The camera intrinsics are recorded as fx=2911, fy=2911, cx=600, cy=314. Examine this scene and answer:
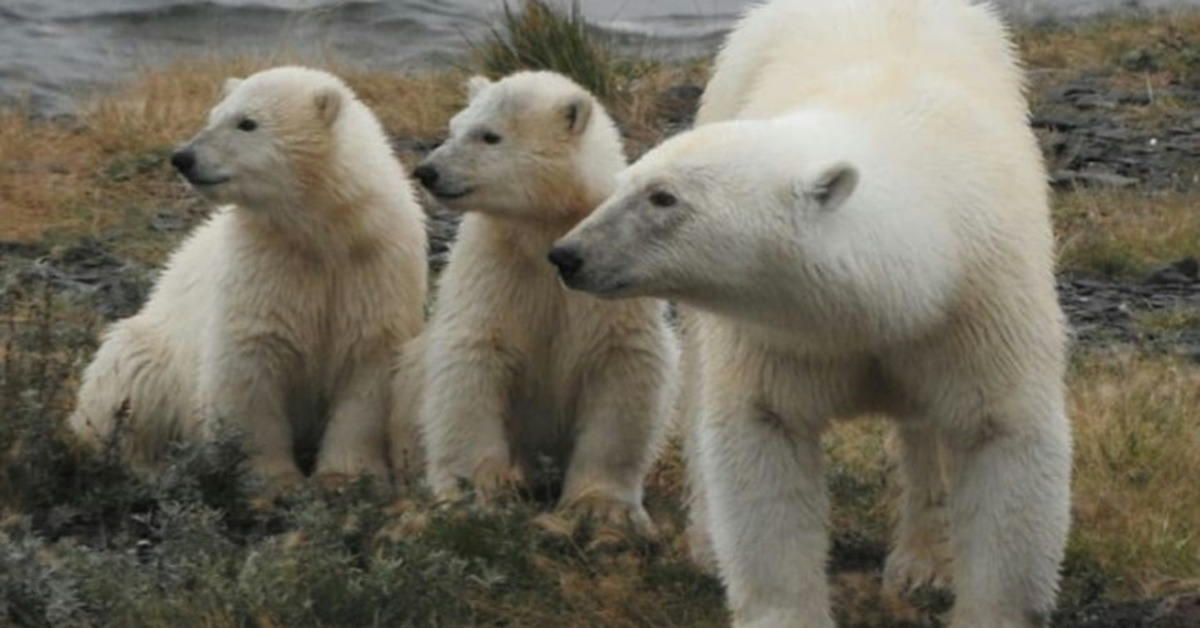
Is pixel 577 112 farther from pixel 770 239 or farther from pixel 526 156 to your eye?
pixel 770 239

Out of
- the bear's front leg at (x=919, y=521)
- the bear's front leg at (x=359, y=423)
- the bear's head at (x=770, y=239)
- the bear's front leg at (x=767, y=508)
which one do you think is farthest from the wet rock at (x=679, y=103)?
the bear's head at (x=770, y=239)

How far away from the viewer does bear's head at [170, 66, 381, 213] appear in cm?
796

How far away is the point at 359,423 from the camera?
8.05 meters

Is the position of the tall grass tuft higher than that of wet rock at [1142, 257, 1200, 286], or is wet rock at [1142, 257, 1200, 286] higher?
the tall grass tuft

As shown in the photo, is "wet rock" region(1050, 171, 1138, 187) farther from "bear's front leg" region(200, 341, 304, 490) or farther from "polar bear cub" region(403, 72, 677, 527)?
"bear's front leg" region(200, 341, 304, 490)

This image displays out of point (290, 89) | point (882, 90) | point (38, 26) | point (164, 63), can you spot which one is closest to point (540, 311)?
point (290, 89)

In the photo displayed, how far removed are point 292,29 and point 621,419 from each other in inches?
485

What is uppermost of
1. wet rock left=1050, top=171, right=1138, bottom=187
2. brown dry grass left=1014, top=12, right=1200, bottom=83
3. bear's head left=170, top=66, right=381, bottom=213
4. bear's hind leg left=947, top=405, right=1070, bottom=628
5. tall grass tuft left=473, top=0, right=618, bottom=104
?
bear's head left=170, top=66, right=381, bottom=213

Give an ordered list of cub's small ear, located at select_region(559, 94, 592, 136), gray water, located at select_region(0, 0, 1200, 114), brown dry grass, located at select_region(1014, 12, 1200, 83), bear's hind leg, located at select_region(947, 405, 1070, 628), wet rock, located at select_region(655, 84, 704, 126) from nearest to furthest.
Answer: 1. bear's hind leg, located at select_region(947, 405, 1070, 628)
2. cub's small ear, located at select_region(559, 94, 592, 136)
3. wet rock, located at select_region(655, 84, 704, 126)
4. brown dry grass, located at select_region(1014, 12, 1200, 83)
5. gray water, located at select_region(0, 0, 1200, 114)

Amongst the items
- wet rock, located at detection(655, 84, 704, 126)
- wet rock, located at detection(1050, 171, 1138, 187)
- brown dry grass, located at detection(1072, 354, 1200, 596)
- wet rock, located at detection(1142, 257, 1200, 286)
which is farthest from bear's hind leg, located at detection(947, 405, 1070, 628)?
wet rock, located at detection(655, 84, 704, 126)

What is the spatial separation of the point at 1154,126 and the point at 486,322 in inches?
263

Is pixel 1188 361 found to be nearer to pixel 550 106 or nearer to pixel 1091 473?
pixel 1091 473

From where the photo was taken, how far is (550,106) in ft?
25.5

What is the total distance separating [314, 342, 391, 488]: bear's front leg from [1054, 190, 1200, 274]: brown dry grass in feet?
12.2
